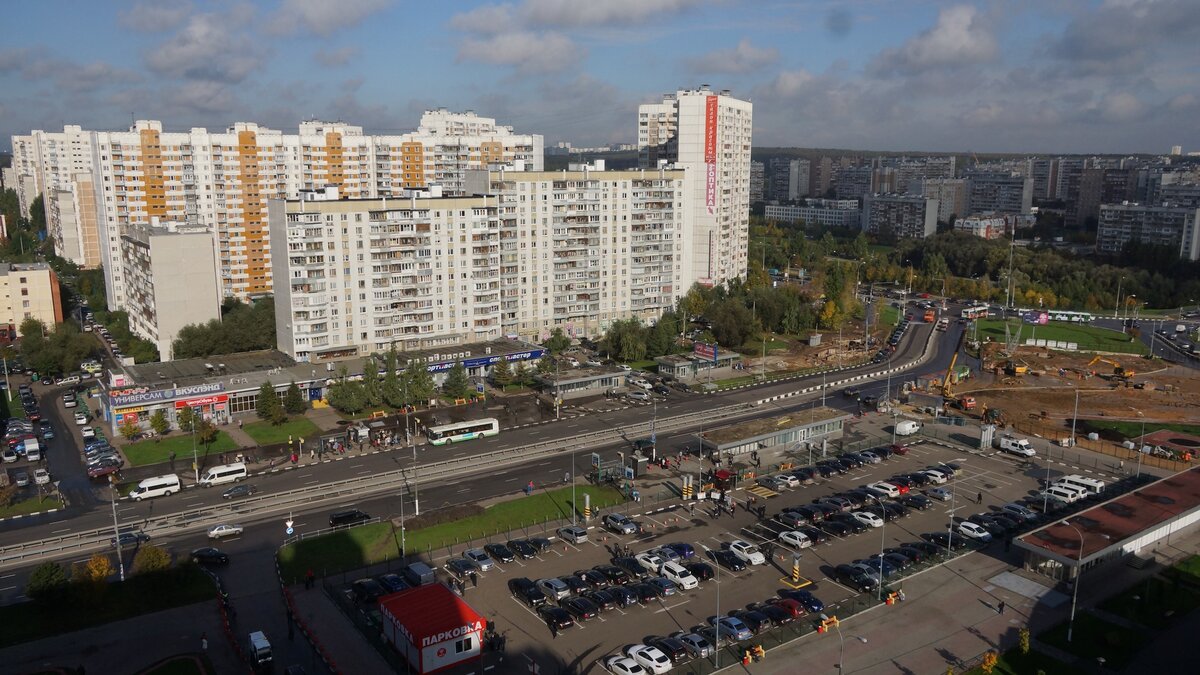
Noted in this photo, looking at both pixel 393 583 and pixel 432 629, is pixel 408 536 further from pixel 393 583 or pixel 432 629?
pixel 432 629

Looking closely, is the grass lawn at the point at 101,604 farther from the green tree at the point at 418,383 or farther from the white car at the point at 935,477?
the white car at the point at 935,477

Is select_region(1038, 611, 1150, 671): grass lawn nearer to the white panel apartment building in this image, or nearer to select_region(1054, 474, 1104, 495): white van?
select_region(1054, 474, 1104, 495): white van

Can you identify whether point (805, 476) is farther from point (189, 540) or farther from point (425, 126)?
point (425, 126)

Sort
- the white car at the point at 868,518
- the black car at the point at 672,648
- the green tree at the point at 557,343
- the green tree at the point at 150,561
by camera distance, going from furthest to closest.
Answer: the green tree at the point at 557,343 < the white car at the point at 868,518 < the green tree at the point at 150,561 < the black car at the point at 672,648

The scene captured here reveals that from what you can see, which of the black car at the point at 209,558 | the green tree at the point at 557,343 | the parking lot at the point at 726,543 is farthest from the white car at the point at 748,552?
the green tree at the point at 557,343

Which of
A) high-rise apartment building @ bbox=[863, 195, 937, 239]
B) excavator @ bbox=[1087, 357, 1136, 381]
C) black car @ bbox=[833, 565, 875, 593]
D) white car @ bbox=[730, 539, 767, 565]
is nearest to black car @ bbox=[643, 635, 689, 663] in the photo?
white car @ bbox=[730, 539, 767, 565]

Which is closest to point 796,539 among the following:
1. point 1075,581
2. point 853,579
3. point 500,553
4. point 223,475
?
point 853,579

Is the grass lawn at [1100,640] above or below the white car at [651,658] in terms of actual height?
below
